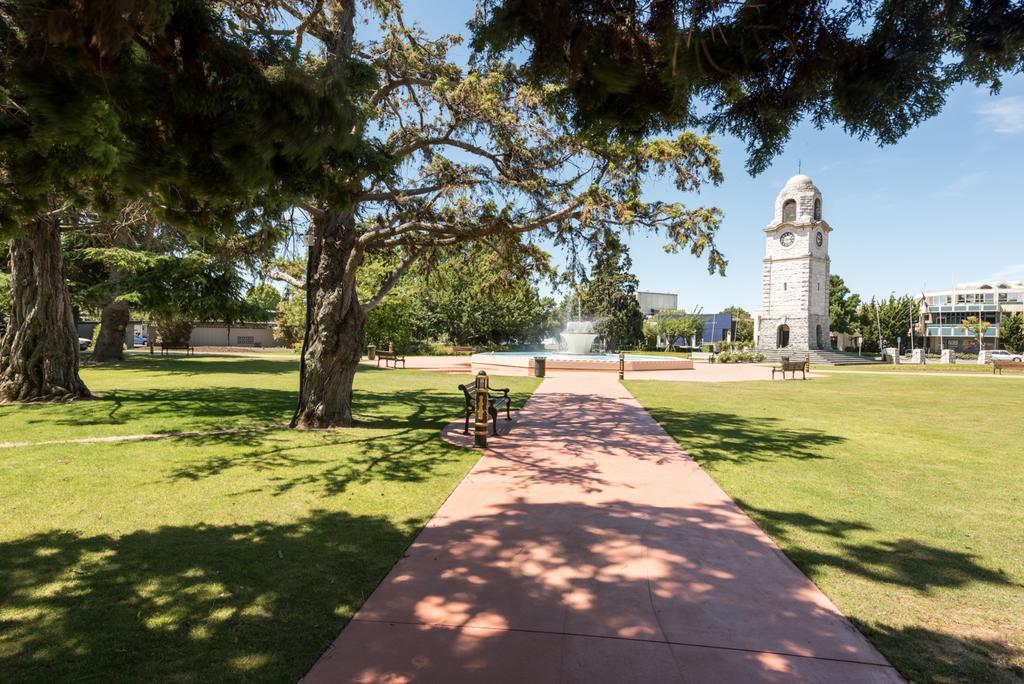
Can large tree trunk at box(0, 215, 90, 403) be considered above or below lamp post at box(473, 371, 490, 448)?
above

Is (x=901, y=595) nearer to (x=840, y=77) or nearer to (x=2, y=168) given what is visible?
(x=840, y=77)

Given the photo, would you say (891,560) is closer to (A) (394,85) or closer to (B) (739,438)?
(B) (739,438)

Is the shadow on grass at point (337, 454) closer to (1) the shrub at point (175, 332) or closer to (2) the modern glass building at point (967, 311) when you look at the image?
(1) the shrub at point (175, 332)

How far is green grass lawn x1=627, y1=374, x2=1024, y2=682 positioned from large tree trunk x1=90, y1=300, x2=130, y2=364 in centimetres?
2585

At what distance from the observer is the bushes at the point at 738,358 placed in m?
39.2

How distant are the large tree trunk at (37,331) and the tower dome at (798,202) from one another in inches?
2032

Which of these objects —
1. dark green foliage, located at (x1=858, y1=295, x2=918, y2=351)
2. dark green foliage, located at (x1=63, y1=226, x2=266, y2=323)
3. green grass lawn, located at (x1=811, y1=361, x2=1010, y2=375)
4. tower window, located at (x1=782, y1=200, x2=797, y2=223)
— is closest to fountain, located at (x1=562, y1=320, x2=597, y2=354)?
green grass lawn, located at (x1=811, y1=361, x2=1010, y2=375)

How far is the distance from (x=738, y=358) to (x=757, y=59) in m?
40.5

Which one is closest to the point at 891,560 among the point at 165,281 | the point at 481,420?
the point at 481,420

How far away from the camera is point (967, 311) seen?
3187 inches

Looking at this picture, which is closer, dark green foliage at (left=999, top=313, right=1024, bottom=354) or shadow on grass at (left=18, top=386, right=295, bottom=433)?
shadow on grass at (left=18, top=386, right=295, bottom=433)

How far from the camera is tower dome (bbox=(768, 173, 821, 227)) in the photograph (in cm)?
4728

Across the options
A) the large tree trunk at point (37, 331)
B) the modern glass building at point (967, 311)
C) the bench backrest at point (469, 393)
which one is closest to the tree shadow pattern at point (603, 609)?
the bench backrest at point (469, 393)

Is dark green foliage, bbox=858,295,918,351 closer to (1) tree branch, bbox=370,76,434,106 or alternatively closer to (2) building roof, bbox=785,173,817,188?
(2) building roof, bbox=785,173,817,188
